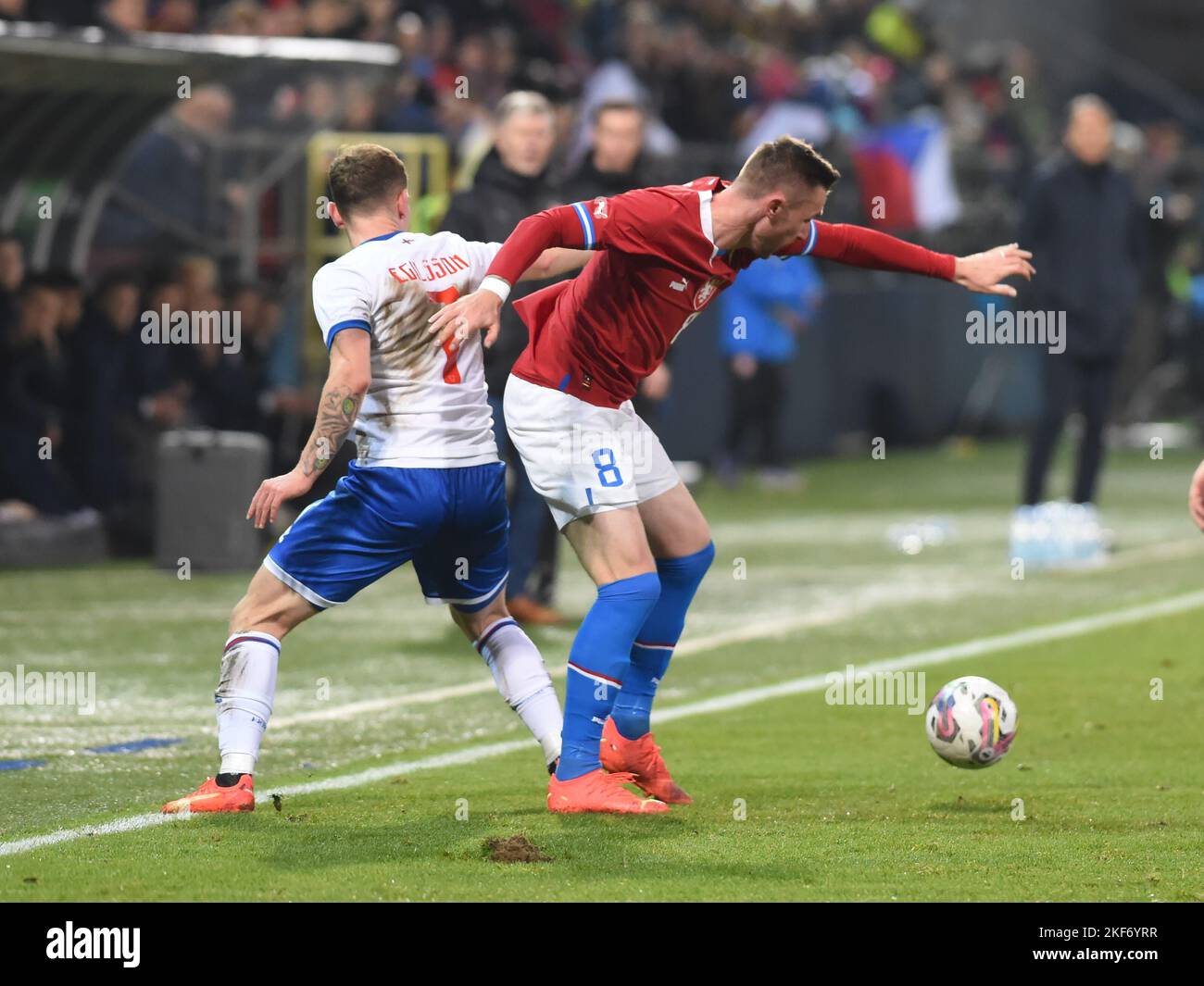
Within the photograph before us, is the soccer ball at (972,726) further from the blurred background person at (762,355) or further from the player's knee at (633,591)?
the blurred background person at (762,355)

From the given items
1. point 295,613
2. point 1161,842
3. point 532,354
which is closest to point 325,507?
point 295,613

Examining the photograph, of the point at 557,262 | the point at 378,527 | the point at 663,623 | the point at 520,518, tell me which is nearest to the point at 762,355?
the point at 520,518

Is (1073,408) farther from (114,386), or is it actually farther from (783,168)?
(783,168)

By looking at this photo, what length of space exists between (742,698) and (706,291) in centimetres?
268

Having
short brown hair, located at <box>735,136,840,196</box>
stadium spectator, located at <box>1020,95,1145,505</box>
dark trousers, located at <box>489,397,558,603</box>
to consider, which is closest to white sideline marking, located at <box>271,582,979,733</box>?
dark trousers, located at <box>489,397,558,603</box>

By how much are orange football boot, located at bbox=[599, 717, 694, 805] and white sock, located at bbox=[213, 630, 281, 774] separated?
103 centimetres

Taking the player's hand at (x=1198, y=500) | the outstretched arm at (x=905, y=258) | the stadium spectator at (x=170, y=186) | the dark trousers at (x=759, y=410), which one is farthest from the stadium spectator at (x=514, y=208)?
the dark trousers at (x=759, y=410)

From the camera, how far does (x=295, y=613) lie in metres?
6.75

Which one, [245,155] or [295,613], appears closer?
[295,613]

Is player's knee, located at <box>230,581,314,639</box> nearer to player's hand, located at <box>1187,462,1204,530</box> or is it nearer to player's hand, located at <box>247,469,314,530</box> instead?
player's hand, located at <box>247,469,314,530</box>

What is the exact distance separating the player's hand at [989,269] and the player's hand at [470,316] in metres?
1.59
